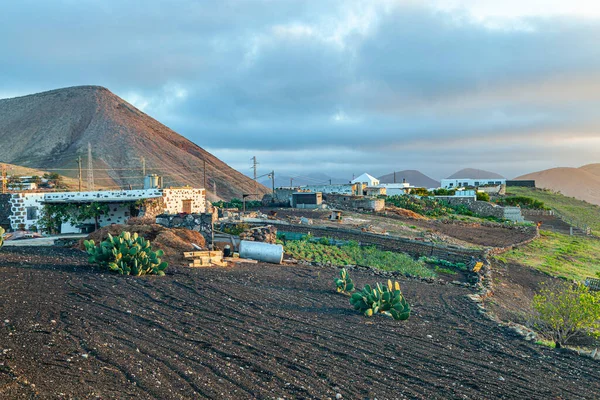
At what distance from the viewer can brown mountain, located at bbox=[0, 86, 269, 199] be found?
90.5 m

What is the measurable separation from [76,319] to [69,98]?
130 metres

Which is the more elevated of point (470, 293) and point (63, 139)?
point (63, 139)

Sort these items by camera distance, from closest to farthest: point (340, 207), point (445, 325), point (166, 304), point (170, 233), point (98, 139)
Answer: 1. point (166, 304)
2. point (445, 325)
3. point (170, 233)
4. point (340, 207)
5. point (98, 139)

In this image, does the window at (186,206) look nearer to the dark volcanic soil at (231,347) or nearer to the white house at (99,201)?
the white house at (99,201)

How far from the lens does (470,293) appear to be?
16.4 m

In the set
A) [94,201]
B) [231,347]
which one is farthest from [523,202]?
[231,347]

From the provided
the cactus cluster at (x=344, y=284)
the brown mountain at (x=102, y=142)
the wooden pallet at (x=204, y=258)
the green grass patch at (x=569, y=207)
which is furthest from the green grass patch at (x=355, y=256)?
the brown mountain at (x=102, y=142)

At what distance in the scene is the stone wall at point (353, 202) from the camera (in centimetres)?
4512

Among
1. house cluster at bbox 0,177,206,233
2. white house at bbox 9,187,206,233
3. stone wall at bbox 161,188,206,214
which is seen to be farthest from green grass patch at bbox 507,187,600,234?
house cluster at bbox 0,177,206,233

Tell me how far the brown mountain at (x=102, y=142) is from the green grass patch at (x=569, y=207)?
2098 inches

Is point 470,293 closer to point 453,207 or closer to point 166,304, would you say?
point 166,304

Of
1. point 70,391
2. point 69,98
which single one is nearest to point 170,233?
point 70,391

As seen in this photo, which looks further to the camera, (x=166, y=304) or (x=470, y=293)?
(x=470, y=293)

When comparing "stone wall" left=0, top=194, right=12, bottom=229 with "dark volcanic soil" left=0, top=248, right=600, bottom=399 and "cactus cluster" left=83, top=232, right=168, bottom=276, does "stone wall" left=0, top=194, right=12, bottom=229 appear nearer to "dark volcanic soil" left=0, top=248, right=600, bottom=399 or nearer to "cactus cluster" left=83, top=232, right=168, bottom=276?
"dark volcanic soil" left=0, top=248, right=600, bottom=399
